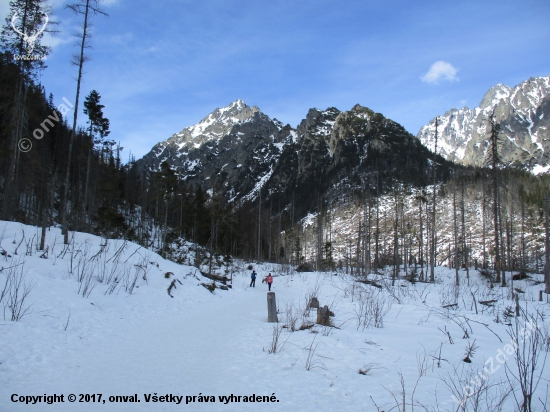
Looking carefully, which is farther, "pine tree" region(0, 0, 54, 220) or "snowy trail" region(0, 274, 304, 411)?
"pine tree" region(0, 0, 54, 220)

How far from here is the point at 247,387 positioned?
3562mm

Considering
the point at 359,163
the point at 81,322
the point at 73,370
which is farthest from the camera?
the point at 359,163

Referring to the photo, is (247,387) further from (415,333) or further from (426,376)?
(415,333)

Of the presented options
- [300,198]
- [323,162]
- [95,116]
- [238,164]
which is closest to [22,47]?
[95,116]

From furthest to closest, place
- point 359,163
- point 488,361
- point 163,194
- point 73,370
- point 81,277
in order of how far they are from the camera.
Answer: point 359,163, point 163,194, point 81,277, point 488,361, point 73,370

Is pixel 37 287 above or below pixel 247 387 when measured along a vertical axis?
above

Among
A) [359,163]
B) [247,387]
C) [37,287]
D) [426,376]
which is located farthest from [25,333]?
[359,163]

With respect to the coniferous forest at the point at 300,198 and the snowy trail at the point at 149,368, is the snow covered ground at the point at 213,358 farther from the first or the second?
the coniferous forest at the point at 300,198

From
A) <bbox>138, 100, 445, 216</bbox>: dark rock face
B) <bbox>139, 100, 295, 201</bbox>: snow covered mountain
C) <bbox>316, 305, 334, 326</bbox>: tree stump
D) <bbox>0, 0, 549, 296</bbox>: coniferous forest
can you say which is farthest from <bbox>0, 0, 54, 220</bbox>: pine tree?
<bbox>139, 100, 295, 201</bbox>: snow covered mountain

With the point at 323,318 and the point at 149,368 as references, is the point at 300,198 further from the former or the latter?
the point at 149,368

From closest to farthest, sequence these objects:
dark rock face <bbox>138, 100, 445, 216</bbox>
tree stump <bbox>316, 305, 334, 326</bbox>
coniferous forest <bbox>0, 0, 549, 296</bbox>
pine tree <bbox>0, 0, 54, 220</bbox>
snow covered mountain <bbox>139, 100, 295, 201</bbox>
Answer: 1. tree stump <bbox>316, 305, 334, 326</bbox>
2. pine tree <bbox>0, 0, 54, 220</bbox>
3. coniferous forest <bbox>0, 0, 549, 296</bbox>
4. dark rock face <bbox>138, 100, 445, 216</bbox>
5. snow covered mountain <bbox>139, 100, 295, 201</bbox>

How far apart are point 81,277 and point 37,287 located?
131cm

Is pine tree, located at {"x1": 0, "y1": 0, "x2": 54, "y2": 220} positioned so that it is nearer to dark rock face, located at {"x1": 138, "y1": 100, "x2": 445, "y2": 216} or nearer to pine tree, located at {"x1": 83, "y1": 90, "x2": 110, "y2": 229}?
pine tree, located at {"x1": 83, "y1": 90, "x2": 110, "y2": 229}

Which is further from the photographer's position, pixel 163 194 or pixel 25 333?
pixel 163 194
